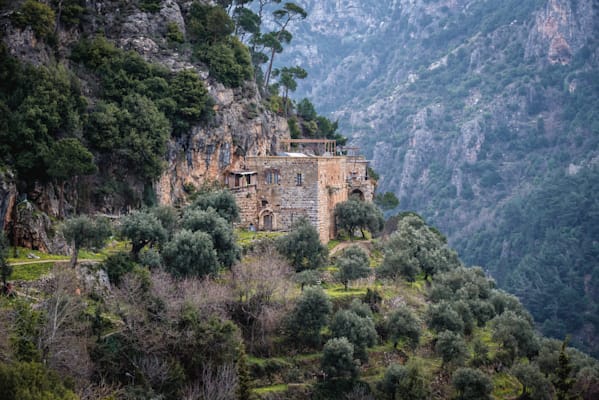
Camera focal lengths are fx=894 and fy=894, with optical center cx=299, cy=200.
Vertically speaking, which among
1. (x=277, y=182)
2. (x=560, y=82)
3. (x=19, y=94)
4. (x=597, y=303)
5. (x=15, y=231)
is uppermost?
(x=560, y=82)

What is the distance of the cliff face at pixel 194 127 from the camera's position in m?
55.4

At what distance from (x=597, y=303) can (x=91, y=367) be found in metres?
81.9

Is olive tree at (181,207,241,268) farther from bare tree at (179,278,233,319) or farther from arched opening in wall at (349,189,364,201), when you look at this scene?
arched opening in wall at (349,189,364,201)

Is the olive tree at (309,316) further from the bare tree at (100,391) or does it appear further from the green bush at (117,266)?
the bare tree at (100,391)

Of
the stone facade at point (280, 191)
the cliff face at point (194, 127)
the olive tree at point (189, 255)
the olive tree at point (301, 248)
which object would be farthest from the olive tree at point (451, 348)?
the cliff face at point (194, 127)

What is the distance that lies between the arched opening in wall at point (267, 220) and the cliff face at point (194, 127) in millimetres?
4134

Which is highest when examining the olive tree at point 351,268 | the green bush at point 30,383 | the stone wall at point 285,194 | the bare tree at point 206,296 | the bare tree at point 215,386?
the stone wall at point 285,194

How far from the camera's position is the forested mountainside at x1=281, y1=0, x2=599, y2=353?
118312 mm

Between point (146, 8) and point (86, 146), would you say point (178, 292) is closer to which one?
point (86, 146)

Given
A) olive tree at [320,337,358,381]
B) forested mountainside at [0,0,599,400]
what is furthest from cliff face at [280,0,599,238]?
olive tree at [320,337,358,381]

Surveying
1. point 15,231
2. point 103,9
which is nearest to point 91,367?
point 15,231

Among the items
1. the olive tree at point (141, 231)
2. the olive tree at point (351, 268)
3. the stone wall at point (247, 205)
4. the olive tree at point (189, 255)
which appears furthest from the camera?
the stone wall at point (247, 205)

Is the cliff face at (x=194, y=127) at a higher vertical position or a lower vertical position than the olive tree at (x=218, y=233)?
higher

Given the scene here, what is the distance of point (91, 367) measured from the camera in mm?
37344
